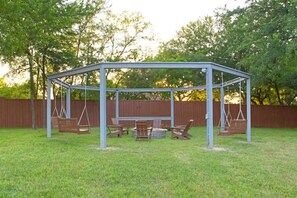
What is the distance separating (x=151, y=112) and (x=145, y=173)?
47.1 ft

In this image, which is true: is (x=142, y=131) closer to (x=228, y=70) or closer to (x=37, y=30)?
(x=228, y=70)

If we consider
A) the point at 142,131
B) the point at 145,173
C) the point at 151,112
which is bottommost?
the point at 145,173

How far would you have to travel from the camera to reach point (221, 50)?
70.6 feet

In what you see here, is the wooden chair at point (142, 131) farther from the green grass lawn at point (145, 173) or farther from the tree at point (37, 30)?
the tree at point (37, 30)

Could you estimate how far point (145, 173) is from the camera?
19.5 ft

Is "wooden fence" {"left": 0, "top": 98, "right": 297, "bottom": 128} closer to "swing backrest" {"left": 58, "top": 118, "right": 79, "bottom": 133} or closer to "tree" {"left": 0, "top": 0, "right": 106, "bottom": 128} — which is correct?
"tree" {"left": 0, "top": 0, "right": 106, "bottom": 128}

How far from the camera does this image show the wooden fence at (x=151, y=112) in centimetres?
1808

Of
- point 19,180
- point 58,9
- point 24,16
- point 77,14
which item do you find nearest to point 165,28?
point 77,14

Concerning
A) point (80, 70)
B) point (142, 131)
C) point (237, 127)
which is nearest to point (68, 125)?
point (80, 70)

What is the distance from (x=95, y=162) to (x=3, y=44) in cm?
755

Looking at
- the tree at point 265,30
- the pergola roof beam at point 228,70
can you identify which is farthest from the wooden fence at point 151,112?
the pergola roof beam at point 228,70

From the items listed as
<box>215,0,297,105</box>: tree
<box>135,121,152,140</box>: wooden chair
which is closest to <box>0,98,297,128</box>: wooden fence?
<box>215,0,297,105</box>: tree

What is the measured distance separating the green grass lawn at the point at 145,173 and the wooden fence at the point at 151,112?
10317mm

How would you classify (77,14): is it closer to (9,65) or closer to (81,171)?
(9,65)
